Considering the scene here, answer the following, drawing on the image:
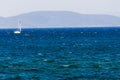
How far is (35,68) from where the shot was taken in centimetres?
5959

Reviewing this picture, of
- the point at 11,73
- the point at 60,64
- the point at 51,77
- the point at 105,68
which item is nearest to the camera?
the point at 51,77

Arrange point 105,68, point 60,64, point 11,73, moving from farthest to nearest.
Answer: point 60,64
point 105,68
point 11,73

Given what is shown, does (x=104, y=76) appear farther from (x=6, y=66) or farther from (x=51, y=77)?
(x=6, y=66)

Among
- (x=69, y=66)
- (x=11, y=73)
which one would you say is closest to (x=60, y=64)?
(x=69, y=66)

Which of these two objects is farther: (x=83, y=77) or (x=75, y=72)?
(x=75, y=72)

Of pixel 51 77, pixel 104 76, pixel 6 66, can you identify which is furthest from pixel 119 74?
pixel 6 66

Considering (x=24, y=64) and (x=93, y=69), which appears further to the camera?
(x=24, y=64)

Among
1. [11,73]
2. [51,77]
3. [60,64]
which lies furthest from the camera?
[60,64]

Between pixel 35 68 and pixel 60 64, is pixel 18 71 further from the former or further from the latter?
pixel 60 64

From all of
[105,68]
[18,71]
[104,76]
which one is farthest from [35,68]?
[104,76]

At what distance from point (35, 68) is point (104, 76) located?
12.0m

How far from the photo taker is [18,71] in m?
56.1

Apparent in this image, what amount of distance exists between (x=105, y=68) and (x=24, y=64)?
1148 cm

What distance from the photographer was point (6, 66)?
62031 mm
